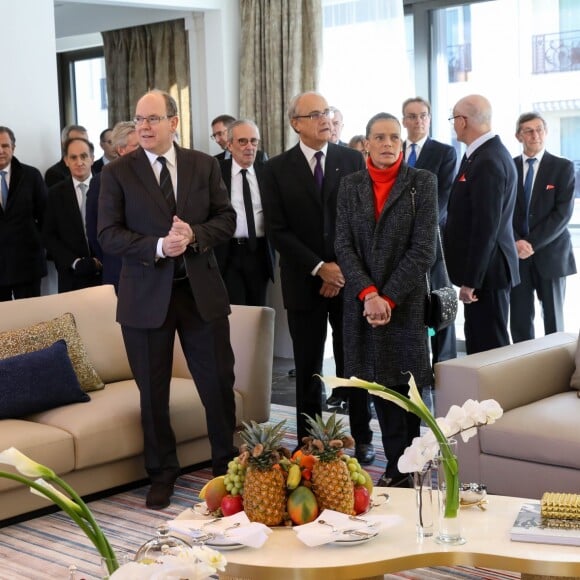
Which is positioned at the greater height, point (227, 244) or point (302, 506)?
point (227, 244)

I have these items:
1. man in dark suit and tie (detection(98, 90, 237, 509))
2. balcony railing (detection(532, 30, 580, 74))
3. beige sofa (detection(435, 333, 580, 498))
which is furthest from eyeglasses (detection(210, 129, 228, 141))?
beige sofa (detection(435, 333, 580, 498))

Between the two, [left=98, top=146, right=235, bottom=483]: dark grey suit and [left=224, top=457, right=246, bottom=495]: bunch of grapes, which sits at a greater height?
[left=98, top=146, right=235, bottom=483]: dark grey suit

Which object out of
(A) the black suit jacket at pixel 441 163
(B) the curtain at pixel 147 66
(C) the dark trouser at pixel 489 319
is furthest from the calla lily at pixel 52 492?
(B) the curtain at pixel 147 66

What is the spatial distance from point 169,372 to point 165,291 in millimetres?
385

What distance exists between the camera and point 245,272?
6711 millimetres

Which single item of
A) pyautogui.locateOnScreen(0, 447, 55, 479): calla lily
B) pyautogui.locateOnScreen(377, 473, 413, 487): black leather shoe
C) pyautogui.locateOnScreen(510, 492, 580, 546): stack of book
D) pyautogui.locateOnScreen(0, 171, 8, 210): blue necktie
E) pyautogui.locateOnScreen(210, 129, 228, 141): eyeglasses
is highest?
pyautogui.locateOnScreen(210, 129, 228, 141): eyeglasses

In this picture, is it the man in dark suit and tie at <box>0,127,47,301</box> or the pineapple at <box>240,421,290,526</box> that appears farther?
the man in dark suit and tie at <box>0,127,47,301</box>

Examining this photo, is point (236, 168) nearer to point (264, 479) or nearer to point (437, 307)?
point (437, 307)

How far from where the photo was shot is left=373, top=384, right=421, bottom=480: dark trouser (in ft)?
14.0

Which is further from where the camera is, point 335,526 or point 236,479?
point 236,479

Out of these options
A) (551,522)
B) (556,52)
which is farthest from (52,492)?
(556,52)

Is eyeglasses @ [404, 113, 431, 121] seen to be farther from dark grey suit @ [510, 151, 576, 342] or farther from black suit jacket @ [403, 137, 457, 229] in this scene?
dark grey suit @ [510, 151, 576, 342]

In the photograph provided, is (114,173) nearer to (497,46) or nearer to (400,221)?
(400,221)

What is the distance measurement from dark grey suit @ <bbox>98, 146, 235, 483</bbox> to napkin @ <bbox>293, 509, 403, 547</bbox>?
1.68 metres
